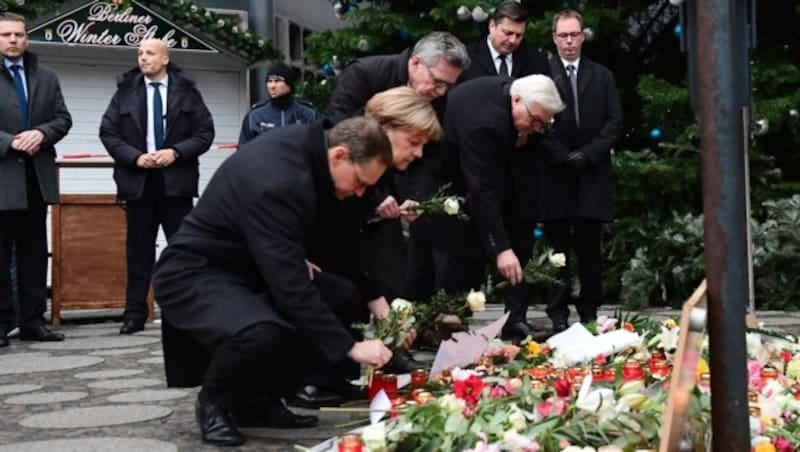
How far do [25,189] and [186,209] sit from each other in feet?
3.40

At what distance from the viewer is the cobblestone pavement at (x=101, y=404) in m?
4.20

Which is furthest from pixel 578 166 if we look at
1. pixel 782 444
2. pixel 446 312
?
pixel 782 444

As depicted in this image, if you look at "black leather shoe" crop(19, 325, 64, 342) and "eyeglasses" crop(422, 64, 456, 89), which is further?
"black leather shoe" crop(19, 325, 64, 342)

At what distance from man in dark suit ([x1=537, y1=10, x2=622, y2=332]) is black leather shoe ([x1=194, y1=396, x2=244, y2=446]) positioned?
3279mm

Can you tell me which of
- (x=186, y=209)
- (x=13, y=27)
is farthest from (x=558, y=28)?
(x=13, y=27)

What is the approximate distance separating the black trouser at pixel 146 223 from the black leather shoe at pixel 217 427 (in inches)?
149

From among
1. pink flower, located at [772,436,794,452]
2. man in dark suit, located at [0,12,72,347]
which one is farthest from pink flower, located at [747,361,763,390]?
man in dark suit, located at [0,12,72,347]

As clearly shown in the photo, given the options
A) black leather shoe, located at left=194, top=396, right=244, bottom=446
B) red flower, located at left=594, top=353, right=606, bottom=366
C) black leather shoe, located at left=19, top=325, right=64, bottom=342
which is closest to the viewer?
black leather shoe, located at left=194, top=396, right=244, bottom=446

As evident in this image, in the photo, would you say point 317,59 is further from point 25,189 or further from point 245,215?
point 245,215

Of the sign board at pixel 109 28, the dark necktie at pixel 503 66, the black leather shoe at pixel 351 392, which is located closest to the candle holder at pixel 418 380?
the black leather shoe at pixel 351 392

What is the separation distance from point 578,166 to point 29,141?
3.21m

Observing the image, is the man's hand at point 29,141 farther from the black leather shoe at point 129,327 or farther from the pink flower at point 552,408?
the pink flower at point 552,408

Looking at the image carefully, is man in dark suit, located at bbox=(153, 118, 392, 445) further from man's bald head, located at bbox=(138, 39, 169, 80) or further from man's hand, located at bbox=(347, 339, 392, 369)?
man's bald head, located at bbox=(138, 39, 169, 80)

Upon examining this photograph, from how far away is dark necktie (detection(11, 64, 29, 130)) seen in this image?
7.54 metres
